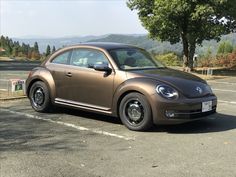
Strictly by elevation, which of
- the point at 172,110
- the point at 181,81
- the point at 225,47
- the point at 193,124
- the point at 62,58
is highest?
the point at 225,47

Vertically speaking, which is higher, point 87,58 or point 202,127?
point 87,58

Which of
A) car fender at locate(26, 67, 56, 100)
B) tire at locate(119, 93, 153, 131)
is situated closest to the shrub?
car fender at locate(26, 67, 56, 100)

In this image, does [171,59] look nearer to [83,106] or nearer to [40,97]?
[40,97]

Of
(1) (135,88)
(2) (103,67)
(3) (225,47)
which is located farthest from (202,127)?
(3) (225,47)

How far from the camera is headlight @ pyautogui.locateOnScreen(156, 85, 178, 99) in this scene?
26.0 feet

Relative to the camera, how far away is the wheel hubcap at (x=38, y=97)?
9.85 m

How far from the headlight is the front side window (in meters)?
1.32

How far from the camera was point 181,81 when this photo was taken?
8.16 m

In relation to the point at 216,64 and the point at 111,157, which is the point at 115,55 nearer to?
the point at 111,157

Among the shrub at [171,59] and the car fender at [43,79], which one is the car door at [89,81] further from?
the shrub at [171,59]

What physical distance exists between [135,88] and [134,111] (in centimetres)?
39

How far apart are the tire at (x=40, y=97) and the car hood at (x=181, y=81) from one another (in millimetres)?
2096

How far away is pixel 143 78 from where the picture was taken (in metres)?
8.22

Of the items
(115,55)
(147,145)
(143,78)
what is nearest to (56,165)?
(147,145)
